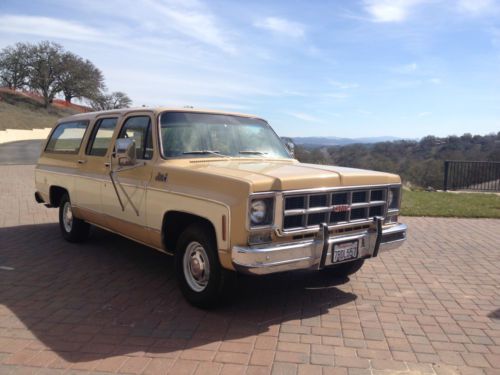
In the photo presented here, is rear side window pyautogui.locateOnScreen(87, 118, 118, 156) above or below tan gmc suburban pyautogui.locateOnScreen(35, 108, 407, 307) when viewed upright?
above

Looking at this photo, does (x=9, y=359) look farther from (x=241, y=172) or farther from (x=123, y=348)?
(x=241, y=172)

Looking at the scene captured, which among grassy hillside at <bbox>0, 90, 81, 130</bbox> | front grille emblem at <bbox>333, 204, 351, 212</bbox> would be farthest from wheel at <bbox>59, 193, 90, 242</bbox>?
grassy hillside at <bbox>0, 90, 81, 130</bbox>

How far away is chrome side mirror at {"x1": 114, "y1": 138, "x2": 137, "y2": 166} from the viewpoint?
4887 millimetres

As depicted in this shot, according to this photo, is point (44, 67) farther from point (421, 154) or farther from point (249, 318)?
point (249, 318)

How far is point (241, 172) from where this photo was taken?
4.18m

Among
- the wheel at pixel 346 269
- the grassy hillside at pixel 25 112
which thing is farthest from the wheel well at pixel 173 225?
the grassy hillside at pixel 25 112

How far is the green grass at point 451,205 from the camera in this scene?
417 inches

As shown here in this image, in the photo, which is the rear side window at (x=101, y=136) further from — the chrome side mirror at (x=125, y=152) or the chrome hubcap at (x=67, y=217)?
the chrome hubcap at (x=67, y=217)

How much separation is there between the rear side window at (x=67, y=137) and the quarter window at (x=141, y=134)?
133 centimetres

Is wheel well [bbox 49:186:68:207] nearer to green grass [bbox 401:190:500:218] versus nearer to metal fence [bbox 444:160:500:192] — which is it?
green grass [bbox 401:190:500:218]

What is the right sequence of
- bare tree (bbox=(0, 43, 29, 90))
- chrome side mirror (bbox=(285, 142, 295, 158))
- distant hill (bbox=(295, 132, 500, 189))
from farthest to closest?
bare tree (bbox=(0, 43, 29, 90)) < distant hill (bbox=(295, 132, 500, 189)) < chrome side mirror (bbox=(285, 142, 295, 158))

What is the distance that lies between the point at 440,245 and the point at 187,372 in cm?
550

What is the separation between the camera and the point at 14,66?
205ft

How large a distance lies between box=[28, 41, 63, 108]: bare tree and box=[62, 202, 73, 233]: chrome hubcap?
208 feet
